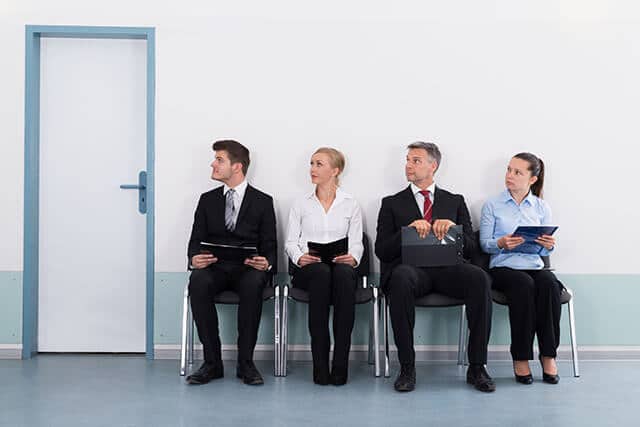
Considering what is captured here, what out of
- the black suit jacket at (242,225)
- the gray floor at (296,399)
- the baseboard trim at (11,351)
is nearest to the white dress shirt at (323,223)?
the black suit jacket at (242,225)

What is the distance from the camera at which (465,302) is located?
13.6 feet

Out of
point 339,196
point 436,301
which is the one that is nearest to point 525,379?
point 436,301

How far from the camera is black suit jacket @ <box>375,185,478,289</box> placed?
4410 mm

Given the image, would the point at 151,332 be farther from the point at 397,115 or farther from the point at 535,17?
the point at 535,17

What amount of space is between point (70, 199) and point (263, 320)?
1.38 meters

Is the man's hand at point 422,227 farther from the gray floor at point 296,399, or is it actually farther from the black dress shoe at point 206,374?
the black dress shoe at point 206,374

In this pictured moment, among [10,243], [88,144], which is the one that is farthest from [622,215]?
[10,243]

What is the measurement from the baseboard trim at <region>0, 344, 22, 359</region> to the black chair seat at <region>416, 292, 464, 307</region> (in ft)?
7.88

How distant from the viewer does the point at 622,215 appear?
484 cm

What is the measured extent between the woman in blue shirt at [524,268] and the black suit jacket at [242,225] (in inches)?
47.6

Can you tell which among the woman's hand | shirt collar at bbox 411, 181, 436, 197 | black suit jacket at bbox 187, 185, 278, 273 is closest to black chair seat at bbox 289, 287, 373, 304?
the woman's hand

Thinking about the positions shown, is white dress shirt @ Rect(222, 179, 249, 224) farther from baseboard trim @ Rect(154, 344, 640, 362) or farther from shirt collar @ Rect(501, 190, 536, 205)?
shirt collar @ Rect(501, 190, 536, 205)

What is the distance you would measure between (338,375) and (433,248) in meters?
0.84

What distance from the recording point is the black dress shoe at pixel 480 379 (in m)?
3.94
